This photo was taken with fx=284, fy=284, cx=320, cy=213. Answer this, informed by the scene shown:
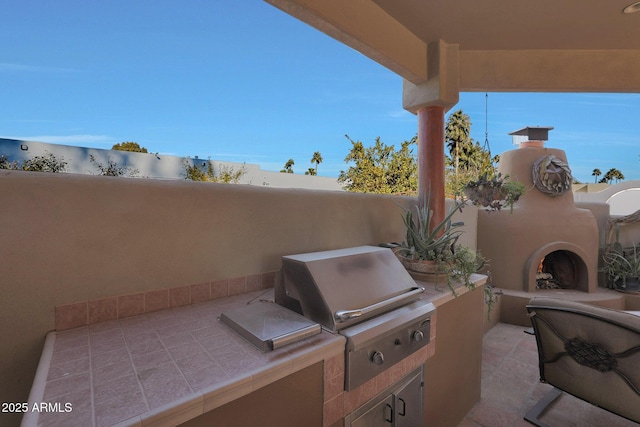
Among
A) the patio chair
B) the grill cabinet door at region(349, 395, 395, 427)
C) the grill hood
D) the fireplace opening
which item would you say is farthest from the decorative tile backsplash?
the fireplace opening

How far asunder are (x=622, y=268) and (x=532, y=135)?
2.23 metres

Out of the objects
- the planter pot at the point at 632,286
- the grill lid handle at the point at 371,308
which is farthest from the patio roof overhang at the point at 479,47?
the planter pot at the point at 632,286

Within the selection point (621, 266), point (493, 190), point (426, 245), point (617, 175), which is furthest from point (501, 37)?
point (617, 175)

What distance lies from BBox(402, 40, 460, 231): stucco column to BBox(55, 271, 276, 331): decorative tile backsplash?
1860 mm

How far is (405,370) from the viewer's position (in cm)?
137

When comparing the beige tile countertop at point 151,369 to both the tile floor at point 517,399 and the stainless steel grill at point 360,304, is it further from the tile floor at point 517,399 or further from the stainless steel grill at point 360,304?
the tile floor at point 517,399

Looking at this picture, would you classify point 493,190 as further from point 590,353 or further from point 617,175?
point 617,175

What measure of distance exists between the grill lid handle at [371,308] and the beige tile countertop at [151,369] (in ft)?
0.29

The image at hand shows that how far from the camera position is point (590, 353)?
1749 millimetres

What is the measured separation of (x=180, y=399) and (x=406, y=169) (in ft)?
33.0

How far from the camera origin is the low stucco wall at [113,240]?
1.00m

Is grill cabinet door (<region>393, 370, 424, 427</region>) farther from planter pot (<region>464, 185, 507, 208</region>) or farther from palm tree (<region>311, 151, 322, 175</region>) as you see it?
palm tree (<region>311, 151, 322, 175</region>)

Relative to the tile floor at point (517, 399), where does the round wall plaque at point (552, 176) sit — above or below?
above

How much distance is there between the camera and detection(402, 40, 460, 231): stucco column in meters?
2.59
